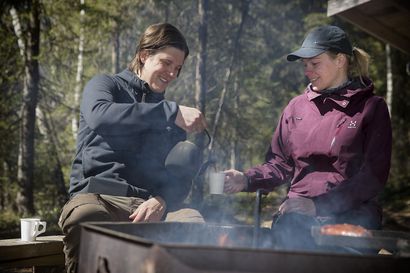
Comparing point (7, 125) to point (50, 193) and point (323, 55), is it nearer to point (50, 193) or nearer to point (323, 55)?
point (50, 193)

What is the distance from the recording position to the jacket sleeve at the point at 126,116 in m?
2.94

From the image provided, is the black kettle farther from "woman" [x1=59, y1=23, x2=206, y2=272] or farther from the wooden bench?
the wooden bench

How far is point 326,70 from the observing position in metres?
3.27

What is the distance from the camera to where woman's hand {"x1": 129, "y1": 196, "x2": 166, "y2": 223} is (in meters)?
3.15

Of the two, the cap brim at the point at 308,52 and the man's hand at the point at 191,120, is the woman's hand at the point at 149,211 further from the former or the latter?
the cap brim at the point at 308,52

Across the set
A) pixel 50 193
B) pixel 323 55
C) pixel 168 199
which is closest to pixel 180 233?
pixel 168 199

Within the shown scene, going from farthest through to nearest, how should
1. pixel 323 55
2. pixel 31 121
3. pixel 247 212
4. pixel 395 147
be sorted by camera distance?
pixel 395 147
pixel 247 212
pixel 31 121
pixel 323 55

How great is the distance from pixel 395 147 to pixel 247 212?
655 cm

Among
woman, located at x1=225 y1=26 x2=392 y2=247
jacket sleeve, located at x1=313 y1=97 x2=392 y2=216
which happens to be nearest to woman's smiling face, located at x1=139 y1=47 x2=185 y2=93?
woman, located at x1=225 y1=26 x2=392 y2=247

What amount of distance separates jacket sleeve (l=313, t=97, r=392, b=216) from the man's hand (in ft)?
2.83

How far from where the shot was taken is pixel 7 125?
37.6ft

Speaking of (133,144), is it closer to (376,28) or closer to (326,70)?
(326,70)

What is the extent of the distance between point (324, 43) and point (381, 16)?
3.45 meters

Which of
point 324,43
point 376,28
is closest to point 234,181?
point 324,43
